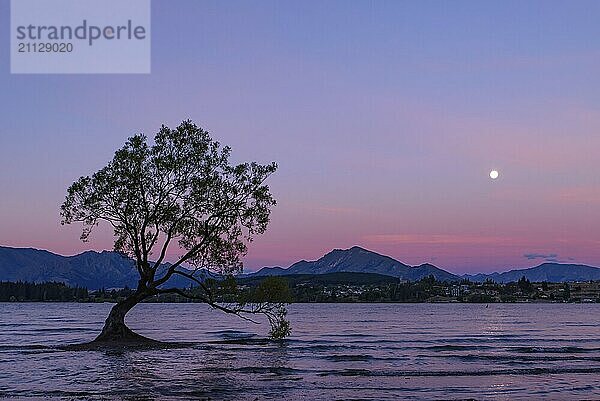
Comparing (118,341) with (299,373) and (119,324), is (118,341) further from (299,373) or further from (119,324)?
(299,373)

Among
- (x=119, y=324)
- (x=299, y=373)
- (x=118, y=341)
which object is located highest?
(x=119, y=324)

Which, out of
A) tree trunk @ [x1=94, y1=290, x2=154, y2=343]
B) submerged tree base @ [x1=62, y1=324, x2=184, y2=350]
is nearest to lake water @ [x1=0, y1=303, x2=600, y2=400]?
submerged tree base @ [x1=62, y1=324, x2=184, y2=350]

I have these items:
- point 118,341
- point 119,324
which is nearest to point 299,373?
point 118,341

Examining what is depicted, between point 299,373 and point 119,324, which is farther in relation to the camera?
point 119,324

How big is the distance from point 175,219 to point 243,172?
257 inches

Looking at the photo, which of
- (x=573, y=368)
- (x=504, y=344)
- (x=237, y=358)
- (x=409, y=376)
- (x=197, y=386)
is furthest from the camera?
(x=504, y=344)

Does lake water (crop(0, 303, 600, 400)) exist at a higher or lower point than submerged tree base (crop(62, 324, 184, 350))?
lower

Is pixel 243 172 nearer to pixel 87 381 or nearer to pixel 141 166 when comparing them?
pixel 141 166

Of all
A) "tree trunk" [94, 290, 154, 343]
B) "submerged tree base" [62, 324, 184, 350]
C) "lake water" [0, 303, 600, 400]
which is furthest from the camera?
"tree trunk" [94, 290, 154, 343]

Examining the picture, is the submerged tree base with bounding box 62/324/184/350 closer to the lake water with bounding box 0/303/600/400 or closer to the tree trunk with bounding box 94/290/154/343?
the tree trunk with bounding box 94/290/154/343

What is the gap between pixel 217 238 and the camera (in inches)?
2410

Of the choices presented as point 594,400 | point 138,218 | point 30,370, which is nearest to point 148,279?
point 138,218

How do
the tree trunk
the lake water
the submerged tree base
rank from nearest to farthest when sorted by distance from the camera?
1. the lake water
2. the submerged tree base
3. the tree trunk

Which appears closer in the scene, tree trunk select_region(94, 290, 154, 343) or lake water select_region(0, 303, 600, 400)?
lake water select_region(0, 303, 600, 400)
